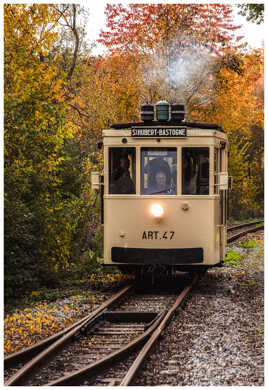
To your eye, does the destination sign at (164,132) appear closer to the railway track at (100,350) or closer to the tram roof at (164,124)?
the tram roof at (164,124)

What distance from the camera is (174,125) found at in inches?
456

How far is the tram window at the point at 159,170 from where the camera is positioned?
1121 centimetres

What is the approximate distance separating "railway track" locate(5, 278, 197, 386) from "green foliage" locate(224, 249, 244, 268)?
16.1 ft

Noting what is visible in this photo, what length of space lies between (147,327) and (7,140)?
404 centimetres

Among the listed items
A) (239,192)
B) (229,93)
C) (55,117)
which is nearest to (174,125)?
(55,117)

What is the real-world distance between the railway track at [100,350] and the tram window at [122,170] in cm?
196

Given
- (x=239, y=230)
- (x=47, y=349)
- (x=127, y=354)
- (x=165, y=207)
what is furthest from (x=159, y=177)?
(x=239, y=230)

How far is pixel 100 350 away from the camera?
25.5 ft

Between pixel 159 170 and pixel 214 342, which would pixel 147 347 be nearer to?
pixel 214 342

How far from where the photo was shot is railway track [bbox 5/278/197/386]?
657 cm

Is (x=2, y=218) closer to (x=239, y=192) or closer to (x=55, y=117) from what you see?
(x=55, y=117)

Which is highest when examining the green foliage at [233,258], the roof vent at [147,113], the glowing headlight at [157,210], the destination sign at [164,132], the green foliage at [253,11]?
the green foliage at [253,11]

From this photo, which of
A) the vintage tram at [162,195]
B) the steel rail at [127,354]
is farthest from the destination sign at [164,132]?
the steel rail at [127,354]

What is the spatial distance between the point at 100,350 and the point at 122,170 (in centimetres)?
425
